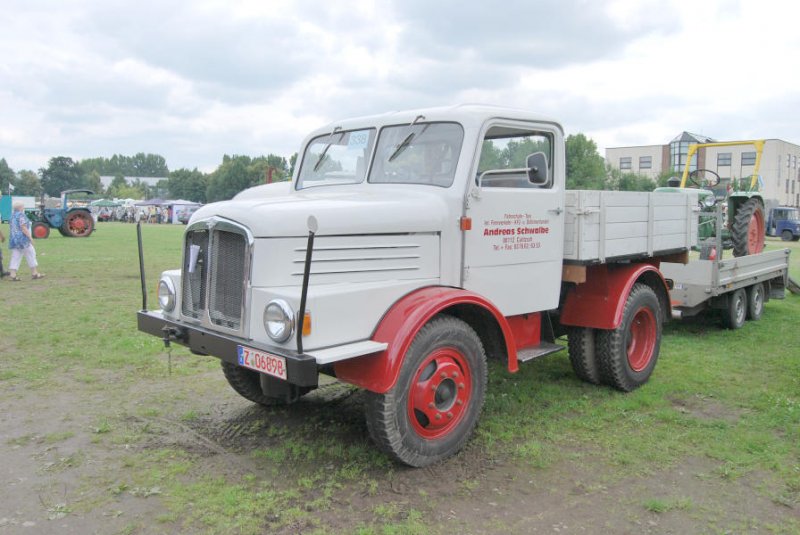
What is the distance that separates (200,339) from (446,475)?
178 centimetres

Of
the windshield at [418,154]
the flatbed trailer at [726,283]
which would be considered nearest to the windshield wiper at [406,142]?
the windshield at [418,154]

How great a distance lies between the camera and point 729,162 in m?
55.9

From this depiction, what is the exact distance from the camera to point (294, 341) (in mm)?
3496

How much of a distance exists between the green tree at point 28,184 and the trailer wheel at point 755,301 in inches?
4041

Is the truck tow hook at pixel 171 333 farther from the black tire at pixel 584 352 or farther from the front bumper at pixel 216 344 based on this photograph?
the black tire at pixel 584 352

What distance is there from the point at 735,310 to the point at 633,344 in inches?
131

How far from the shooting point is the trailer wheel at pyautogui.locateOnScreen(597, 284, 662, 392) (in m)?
5.57

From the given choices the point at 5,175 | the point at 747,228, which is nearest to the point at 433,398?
the point at 747,228

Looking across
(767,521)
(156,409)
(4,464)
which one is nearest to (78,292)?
(156,409)

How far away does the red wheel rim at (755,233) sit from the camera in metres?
9.90

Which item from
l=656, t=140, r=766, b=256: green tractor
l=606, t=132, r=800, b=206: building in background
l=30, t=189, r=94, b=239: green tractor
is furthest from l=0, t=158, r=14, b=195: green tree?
l=656, t=140, r=766, b=256: green tractor

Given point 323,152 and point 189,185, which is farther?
point 189,185

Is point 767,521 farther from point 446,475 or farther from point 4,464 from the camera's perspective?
point 4,464

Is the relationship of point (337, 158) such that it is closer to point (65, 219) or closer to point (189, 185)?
point (65, 219)
